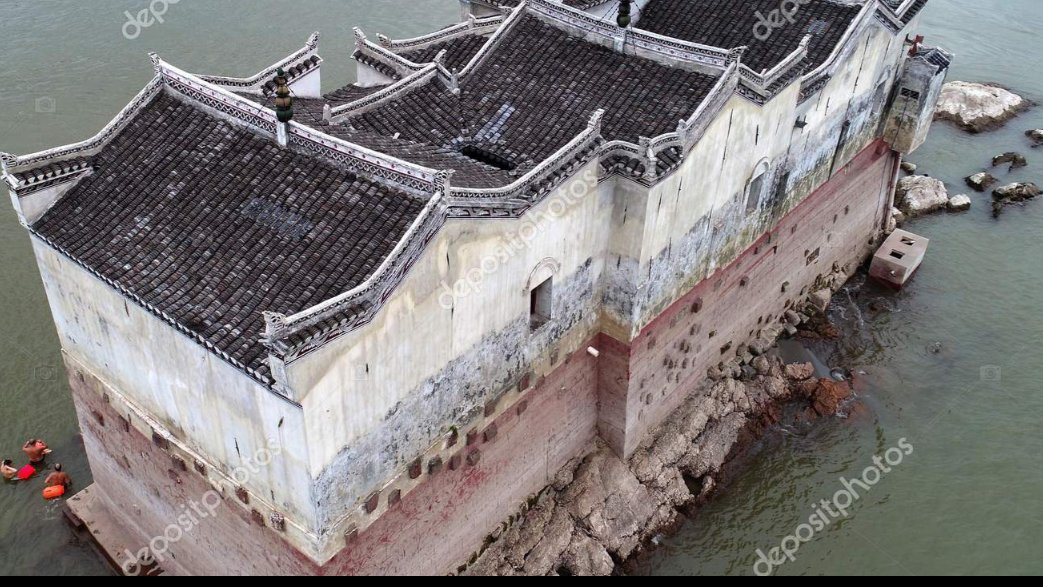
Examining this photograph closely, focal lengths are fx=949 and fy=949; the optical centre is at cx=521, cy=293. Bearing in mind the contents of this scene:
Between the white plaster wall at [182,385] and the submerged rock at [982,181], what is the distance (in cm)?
3871

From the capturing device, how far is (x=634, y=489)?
29.4 meters

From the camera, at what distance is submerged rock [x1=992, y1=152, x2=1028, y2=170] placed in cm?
4850

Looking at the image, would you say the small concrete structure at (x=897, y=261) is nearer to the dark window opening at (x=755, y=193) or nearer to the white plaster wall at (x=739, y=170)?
the white plaster wall at (x=739, y=170)

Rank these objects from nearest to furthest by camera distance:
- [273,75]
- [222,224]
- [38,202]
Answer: [222,224] < [38,202] < [273,75]

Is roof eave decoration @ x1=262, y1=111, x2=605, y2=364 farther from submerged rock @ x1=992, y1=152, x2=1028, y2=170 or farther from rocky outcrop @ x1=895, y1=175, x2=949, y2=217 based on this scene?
Answer: submerged rock @ x1=992, y1=152, x2=1028, y2=170

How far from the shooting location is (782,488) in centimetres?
3127

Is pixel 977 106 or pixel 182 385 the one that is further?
pixel 977 106

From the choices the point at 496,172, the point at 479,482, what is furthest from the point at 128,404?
the point at 496,172

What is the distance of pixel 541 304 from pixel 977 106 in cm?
3820

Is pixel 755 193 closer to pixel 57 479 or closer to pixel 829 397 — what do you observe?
pixel 829 397

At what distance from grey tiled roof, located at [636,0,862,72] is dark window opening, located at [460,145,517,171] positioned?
33.4 feet

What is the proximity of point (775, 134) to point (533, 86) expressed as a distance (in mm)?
7586

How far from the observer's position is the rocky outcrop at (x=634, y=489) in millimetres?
27781

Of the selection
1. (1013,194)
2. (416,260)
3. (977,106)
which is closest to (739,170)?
(416,260)
